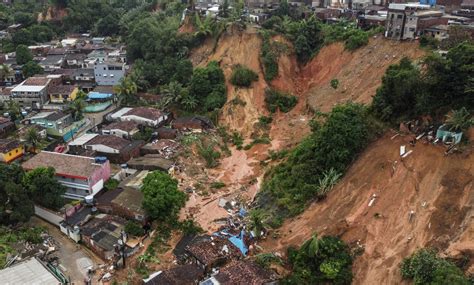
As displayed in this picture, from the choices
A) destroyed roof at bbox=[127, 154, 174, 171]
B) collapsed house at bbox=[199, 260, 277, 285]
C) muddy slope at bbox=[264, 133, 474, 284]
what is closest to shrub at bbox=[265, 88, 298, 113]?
destroyed roof at bbox=[127, 154, 174, 171]

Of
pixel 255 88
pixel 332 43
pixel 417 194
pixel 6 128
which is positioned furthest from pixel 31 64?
pixel 417 194

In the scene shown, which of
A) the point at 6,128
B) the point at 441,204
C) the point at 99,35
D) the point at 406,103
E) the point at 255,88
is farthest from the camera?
the point at 99,35

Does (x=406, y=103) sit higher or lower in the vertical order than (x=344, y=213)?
higher

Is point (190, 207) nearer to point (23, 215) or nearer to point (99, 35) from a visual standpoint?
point (23, 215)

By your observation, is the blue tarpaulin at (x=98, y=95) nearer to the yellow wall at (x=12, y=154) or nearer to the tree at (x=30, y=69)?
the tree at (x=30, y=69)

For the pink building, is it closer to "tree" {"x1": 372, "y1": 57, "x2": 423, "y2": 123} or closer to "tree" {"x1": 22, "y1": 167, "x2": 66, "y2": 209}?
"tree" {"x1": 22, "y1": 167, "x2": 66, "y2": 209}

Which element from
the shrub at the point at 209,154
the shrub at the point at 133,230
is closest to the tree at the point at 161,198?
the shrub at the point at 133,230
